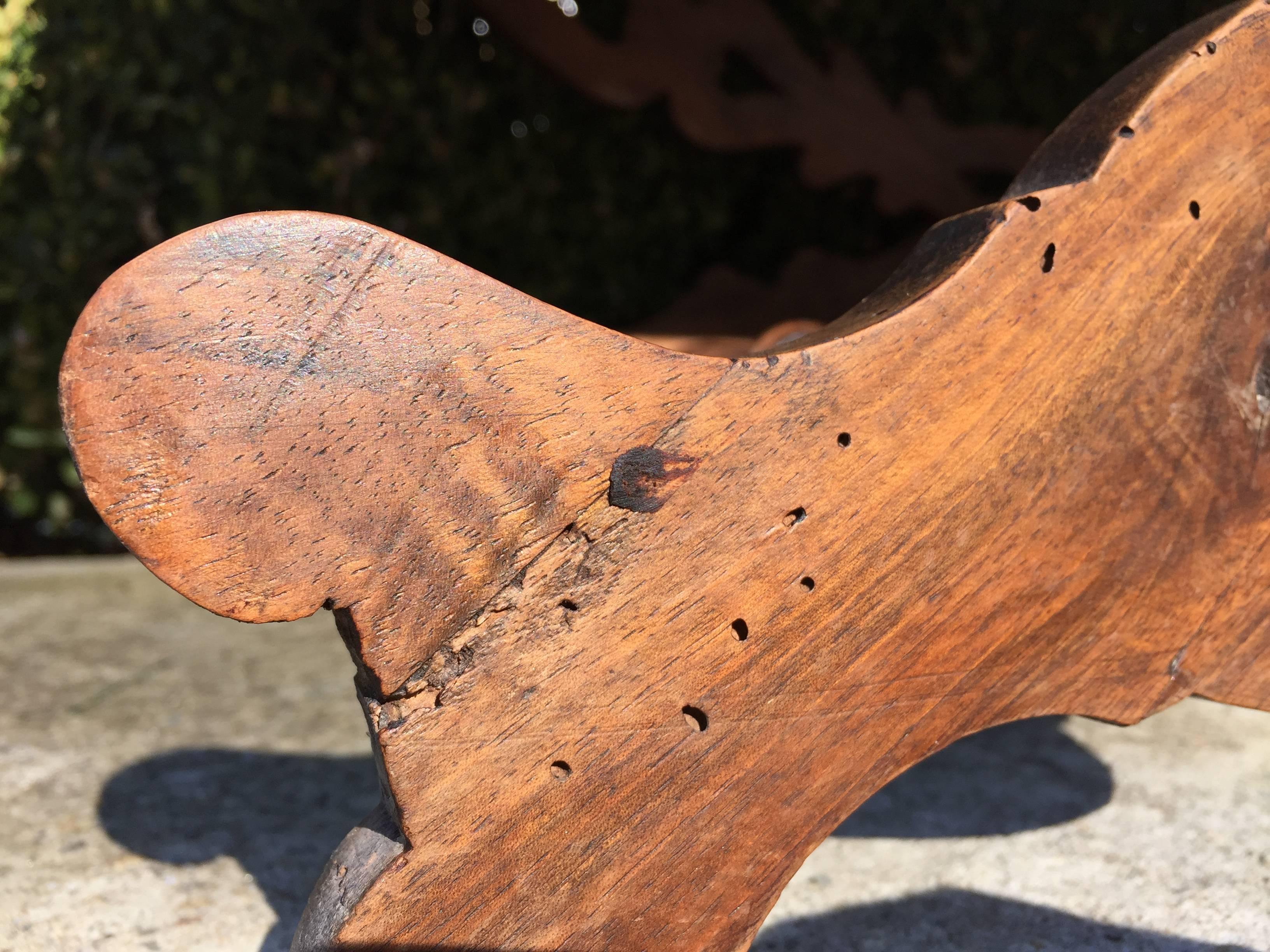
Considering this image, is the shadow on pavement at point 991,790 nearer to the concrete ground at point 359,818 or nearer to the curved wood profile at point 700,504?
the concrete ground at point 359,818

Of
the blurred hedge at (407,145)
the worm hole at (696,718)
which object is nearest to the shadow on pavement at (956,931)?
the worm hole at (696,718)

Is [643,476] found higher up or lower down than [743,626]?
higher up

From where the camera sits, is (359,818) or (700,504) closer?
(700,504)

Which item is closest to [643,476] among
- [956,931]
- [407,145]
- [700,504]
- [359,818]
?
[700,504]

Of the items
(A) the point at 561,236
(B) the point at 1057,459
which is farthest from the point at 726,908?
(A) the point at 561,236

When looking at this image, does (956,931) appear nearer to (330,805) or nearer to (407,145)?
(330,805)

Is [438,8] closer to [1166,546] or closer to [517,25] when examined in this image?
[517,25]

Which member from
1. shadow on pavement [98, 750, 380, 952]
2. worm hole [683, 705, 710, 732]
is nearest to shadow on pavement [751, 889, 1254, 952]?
Answer: worm hole [683, 705, 710, 732]

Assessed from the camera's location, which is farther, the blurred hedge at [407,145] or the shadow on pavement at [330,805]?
the blurred hedge at [407,145]
